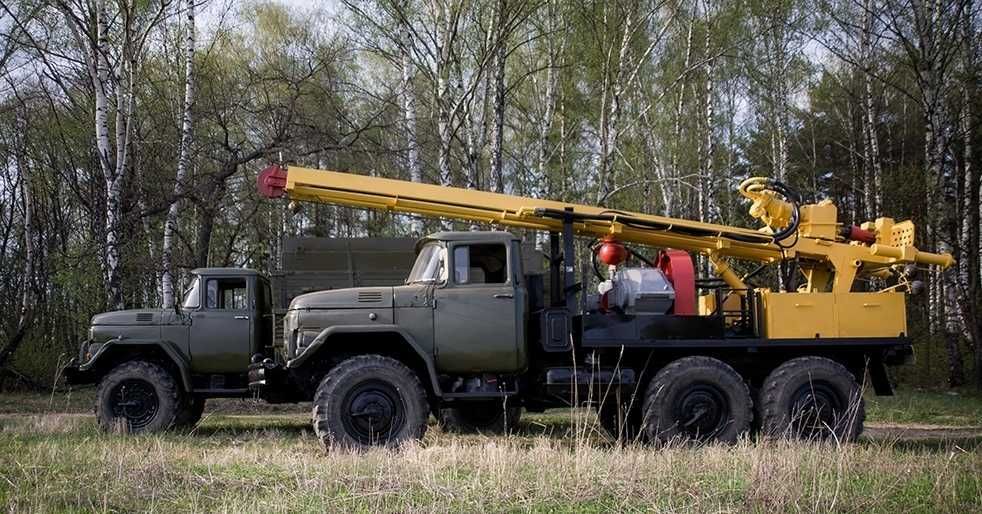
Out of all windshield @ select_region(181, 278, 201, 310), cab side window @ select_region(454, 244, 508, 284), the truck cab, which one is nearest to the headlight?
cab side window @ select_region(454, 244, 508, 284)

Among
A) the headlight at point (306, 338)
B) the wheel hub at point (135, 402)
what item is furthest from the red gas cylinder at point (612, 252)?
the wheel hub at point (135, 402)

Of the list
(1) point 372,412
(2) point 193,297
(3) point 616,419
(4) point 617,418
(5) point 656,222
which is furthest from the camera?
(2) point 193,297

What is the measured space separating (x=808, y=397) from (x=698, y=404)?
1239 millimetres

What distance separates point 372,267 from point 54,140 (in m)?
15.0

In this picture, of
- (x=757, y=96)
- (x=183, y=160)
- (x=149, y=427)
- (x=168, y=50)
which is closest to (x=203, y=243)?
(x=183, y=160)

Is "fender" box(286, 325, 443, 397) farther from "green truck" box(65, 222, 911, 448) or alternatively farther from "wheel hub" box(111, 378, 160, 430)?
"wheel hub" box(111, 378, 160, 430)

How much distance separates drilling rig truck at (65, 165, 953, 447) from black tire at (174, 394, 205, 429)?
0.93 meters

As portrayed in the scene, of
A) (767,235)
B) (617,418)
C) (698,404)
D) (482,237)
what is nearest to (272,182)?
(482,237)

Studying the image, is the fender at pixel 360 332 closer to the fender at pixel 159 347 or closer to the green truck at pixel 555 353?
the green truck at pixel 555 353

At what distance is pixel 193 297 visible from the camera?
12.4m

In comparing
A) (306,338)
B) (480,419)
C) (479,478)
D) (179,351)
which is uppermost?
(306,338)

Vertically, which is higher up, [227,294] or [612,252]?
[612,252]

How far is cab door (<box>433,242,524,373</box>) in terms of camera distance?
966cm

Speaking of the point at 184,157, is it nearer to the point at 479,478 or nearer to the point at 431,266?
the point at 431,266
